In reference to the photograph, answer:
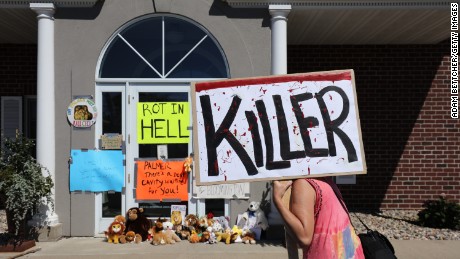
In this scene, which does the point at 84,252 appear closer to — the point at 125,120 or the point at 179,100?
the point at 125,120

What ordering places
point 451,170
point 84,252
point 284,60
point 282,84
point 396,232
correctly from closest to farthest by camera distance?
point 282,84
point 84,252
point 284,60
point 396,232
point 451,170

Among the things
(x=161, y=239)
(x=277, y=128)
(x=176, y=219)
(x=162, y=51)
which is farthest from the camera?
(x=162, y=51)

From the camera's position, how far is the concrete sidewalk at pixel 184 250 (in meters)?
5.82

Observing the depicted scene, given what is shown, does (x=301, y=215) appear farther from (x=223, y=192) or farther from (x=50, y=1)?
(x=50, y=1)

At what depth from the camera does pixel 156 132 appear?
6902mm

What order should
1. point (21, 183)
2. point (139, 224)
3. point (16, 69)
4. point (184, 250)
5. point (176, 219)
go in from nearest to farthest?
point (21, 183)
point (184, 250)
point (139, 224)
point (176, 219)
point (16, 69)

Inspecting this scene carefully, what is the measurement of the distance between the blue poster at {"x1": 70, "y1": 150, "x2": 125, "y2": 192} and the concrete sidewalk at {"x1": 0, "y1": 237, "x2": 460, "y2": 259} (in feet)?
2.69

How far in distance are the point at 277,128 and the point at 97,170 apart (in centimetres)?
497

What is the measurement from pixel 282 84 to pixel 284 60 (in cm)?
426

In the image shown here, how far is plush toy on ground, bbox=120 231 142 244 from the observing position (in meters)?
6.45

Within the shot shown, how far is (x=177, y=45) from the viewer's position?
22.9 ft

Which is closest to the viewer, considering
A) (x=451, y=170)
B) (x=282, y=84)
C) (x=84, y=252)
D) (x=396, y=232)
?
(x=282, y=84)

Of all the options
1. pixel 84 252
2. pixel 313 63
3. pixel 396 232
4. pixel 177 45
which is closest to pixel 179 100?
pixel 177 45

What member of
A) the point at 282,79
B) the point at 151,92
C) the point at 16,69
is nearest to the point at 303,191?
the point at 282,79
